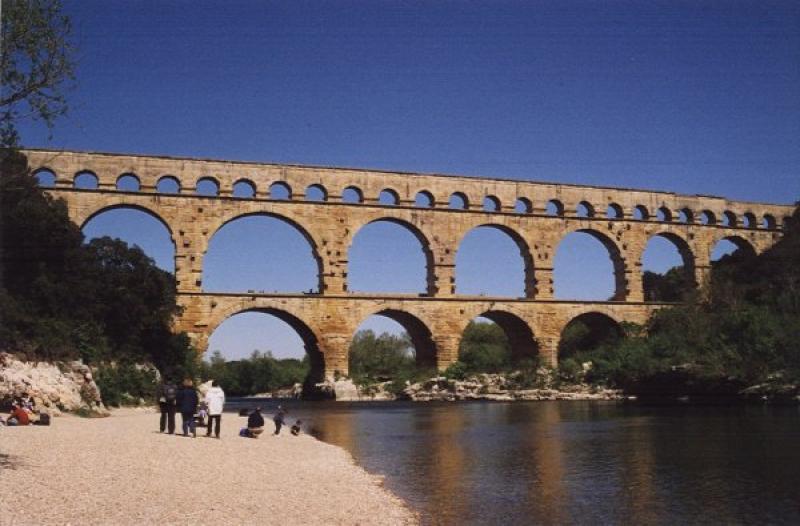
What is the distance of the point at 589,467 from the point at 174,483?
20.6 feet

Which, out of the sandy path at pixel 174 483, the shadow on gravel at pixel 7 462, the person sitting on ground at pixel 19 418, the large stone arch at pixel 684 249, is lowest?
the sandy path at pixel 174 483

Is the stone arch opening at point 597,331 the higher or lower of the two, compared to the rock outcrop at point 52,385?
higher

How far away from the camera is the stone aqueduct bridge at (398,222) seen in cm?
3456

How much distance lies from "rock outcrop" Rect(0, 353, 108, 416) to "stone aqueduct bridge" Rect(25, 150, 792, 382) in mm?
13749

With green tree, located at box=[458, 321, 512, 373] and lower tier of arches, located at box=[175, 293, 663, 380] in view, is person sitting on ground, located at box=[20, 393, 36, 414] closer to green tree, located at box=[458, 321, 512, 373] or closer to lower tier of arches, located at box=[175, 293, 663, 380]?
lower tier of arches, located at box=[175, 293, 663, 380]

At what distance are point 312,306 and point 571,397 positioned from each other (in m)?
12.8

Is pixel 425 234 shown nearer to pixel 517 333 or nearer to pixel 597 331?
pixel 517 333

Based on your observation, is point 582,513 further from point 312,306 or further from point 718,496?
point 312,306

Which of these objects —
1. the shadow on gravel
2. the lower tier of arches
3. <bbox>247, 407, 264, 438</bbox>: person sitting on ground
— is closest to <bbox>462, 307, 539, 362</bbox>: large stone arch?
the lower tier of arches

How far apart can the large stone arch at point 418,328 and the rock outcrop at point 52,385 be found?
1782cm

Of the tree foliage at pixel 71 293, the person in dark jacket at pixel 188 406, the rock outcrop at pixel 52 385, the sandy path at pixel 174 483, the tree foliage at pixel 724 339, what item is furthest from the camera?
the tree foliage at pixel 724 339

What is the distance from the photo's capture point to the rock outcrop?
16250 millimetres

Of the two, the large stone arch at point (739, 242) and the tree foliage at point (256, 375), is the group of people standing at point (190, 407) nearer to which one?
the large stone arch at point (739, 242)


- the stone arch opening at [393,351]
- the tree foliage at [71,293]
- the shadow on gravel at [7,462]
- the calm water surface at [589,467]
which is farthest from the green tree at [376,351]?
the shadow on gravel at [7,462]
